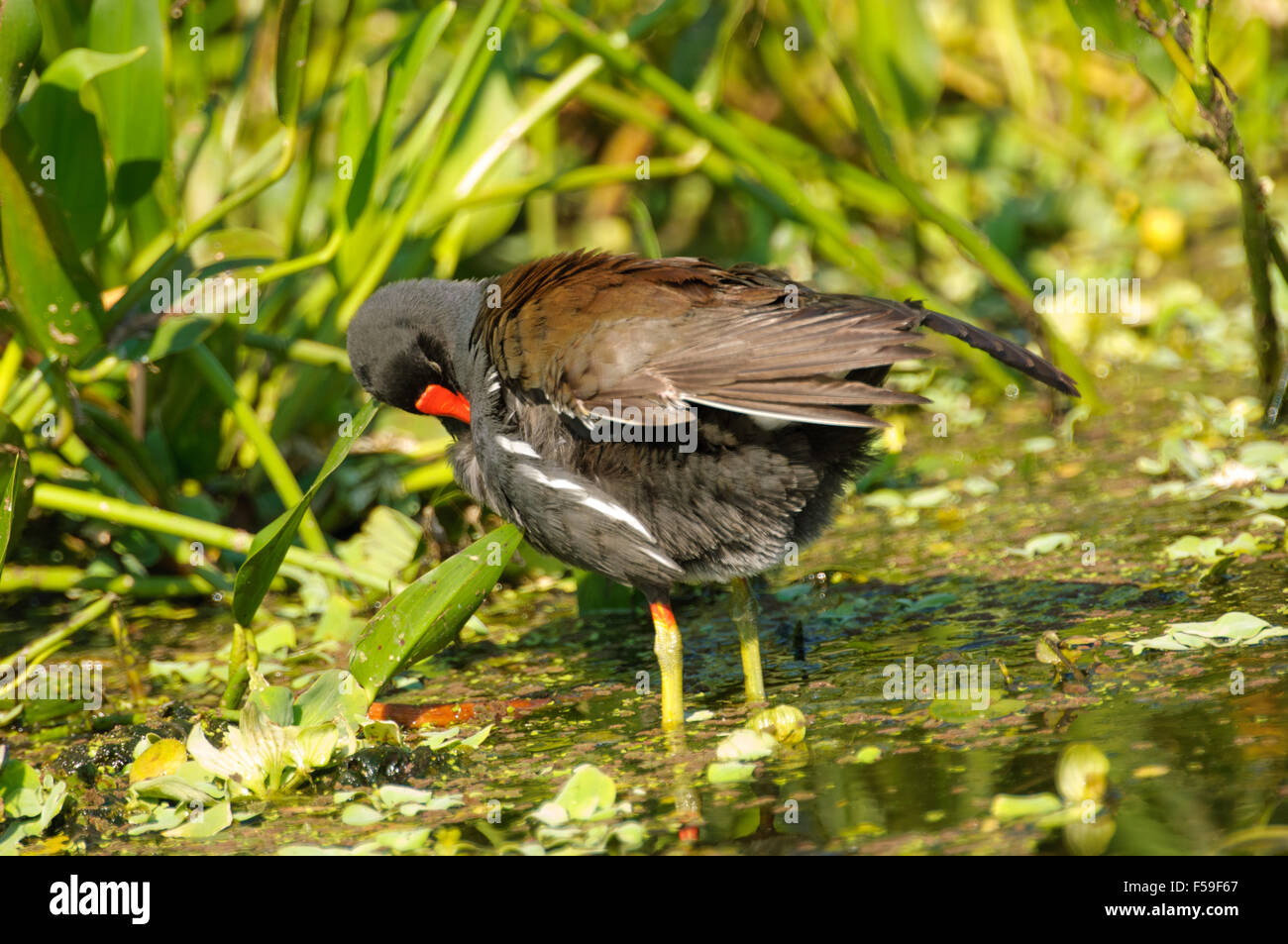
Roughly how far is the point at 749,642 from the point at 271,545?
0.98 meters

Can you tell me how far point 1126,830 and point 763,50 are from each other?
4811mm

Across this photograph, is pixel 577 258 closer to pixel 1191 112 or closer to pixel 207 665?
pixel 207 665

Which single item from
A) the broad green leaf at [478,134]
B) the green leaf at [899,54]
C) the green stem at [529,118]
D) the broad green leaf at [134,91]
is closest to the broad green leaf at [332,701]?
the broad green leaf at [134,91]

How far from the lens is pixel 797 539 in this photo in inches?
112

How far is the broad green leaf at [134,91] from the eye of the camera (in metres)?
3.44

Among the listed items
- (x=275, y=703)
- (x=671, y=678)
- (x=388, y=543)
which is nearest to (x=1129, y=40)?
(x=671, y=678)

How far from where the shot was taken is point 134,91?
3.46 m

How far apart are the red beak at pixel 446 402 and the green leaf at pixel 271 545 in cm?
20

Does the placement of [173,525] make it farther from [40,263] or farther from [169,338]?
[40,263]

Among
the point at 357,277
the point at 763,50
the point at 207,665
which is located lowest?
the point at 207,665

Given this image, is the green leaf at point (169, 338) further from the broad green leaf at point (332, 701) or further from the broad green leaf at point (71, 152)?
the broad green leaf at point (332, 701)

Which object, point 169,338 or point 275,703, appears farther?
point 169,338
